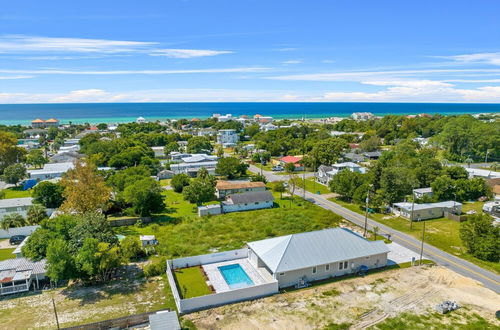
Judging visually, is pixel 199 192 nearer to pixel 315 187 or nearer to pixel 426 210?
pixel 315 187

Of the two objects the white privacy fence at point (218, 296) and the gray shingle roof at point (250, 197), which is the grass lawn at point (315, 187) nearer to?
the gray shingle roof at point (250, 197)

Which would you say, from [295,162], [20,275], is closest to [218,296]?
[20,275]

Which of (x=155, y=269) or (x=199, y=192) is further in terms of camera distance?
(x=199, y=192)

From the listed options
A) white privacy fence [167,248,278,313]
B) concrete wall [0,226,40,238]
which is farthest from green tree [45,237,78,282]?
concrete wall [0,226,40,238]

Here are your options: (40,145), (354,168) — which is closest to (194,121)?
(40,145)

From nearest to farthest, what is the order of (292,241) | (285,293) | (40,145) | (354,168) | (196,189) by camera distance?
(285,293)
(292,241)
(196,189)
(354,168)
(40,145)

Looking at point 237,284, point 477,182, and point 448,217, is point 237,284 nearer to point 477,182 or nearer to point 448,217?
point 448,217

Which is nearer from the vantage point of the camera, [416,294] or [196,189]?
[416,294]
